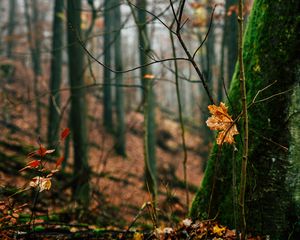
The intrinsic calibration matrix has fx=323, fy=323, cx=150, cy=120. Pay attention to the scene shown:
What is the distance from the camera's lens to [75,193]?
5.80 meters

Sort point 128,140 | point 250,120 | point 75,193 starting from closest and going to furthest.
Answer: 1. point 250,120
2. point 75,193
3. point 128,140

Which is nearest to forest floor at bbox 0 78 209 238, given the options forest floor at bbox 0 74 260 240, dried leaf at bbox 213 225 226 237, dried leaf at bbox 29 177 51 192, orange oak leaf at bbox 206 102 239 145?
forest floor at bbox 0 74 260 240

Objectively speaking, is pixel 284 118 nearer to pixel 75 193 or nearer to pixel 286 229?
pixel 286 229

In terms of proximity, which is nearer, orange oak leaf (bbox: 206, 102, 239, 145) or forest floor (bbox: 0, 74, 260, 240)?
orange oak leaf (bbox: 206, 102, 239, 145)

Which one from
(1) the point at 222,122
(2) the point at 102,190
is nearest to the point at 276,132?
(1) the point at 222,122

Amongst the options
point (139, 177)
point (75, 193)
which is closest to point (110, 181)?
point (139, 177)

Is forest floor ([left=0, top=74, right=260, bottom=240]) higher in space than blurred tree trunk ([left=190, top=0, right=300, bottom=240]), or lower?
lower

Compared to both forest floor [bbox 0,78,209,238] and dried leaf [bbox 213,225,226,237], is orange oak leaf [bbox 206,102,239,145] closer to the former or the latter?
dried leaf [bbox 213,225,226,237]

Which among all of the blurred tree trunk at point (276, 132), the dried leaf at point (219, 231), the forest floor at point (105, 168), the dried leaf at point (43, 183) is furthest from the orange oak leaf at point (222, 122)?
the forest floor at point (105, 168)

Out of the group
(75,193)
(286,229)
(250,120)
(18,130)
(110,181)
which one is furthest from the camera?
(18,130)

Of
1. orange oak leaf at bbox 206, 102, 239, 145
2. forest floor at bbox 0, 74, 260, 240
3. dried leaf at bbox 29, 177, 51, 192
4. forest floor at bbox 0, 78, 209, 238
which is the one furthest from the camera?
forest floor at bbox 0, 78, 209, 238

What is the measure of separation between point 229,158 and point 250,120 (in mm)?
341

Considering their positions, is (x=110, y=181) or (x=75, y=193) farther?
(x=110, y=181)

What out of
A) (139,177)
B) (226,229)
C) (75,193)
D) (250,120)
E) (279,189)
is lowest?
(139,177)
